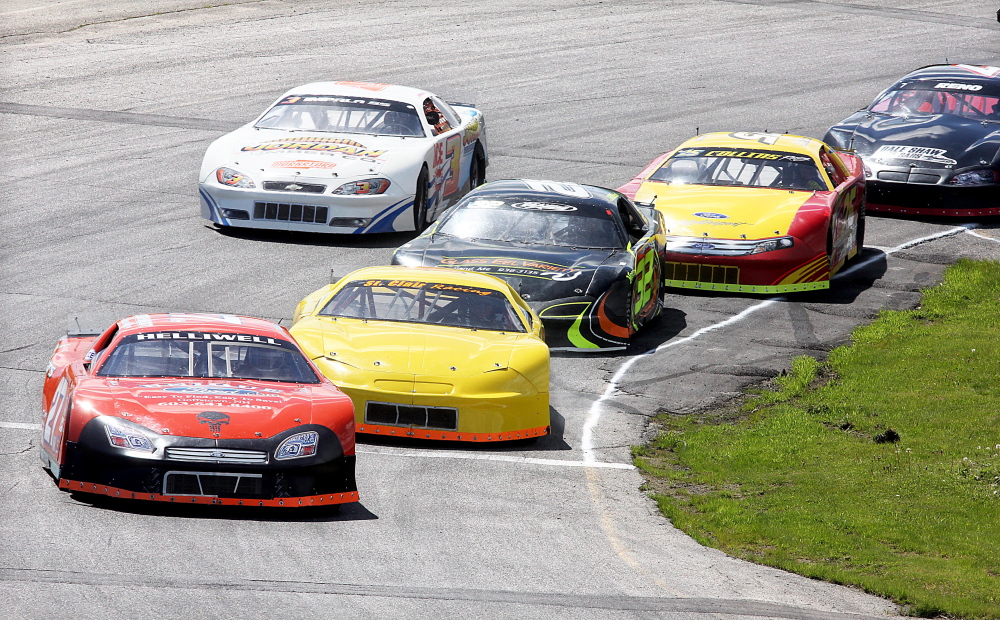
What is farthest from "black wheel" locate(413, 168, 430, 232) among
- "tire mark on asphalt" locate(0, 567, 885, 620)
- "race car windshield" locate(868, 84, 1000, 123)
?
"tire mark on asphalt" locate(0, 567, 885, 620)

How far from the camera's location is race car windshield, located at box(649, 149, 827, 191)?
16.0 meters

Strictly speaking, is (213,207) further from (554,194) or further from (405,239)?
(554,194)

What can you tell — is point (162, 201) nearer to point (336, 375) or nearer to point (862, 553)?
point (336, 375)

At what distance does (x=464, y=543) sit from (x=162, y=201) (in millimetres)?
10594

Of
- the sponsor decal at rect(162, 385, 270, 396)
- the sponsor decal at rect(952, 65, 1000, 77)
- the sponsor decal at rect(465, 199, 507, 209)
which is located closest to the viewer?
the sponsor decal at rect(162, 385, 270, 396)

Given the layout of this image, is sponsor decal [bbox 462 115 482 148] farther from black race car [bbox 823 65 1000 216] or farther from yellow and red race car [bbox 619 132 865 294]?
black race car [bbox 823 65 1000 216]

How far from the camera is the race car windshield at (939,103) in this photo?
20.4 m

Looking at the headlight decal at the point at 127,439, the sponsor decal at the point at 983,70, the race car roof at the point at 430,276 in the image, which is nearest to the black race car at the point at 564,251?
the race car roof at the point at 430,276

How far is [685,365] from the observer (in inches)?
500

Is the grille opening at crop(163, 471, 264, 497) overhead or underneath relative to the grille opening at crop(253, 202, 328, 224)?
overhead

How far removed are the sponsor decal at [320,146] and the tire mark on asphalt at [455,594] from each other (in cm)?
970

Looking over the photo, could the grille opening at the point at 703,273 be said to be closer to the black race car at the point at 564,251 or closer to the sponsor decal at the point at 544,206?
Result: the black race car at the point at 564,251

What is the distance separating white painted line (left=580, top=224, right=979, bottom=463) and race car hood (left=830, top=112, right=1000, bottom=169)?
94 cm

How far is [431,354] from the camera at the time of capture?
10.3 m
